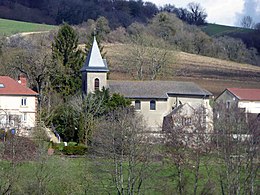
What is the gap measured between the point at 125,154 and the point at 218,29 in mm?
83159

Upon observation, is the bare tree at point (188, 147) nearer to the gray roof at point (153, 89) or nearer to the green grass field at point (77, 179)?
the green grass field at point (77, 179)

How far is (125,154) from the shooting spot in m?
37.7

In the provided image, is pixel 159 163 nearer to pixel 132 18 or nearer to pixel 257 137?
pixel 257 137

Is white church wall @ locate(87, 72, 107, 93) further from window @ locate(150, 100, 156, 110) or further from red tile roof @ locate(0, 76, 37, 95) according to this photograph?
red tile roof @ locate(0, 76, 37, 95)

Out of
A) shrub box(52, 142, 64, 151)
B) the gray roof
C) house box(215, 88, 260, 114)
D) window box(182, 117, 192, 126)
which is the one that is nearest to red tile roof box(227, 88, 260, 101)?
house box(215, 88, 260, 114)

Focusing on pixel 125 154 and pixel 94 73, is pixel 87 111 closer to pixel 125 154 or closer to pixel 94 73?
pixel 94 73

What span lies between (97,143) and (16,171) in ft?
19.4

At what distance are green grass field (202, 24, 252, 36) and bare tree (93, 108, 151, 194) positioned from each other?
74.1 metres

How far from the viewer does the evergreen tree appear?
58594mm

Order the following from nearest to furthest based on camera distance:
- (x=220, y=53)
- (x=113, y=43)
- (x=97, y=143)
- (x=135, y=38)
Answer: (x=97, y=143), (x=135, y=38), (x=113, y=43), (x=220, y=53)

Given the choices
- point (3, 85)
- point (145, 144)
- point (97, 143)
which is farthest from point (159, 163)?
point (3, 85)

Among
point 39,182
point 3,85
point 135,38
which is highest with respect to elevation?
point 135,38

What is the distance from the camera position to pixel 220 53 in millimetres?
93562

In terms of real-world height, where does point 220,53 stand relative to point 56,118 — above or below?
above
